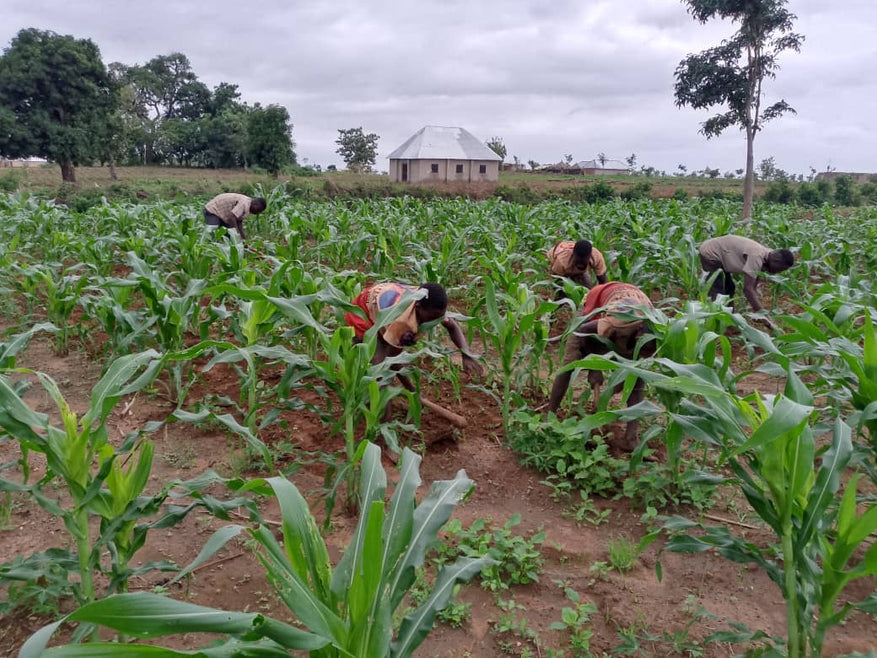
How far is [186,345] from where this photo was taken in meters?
5.27

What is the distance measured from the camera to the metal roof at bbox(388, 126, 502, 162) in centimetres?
3828

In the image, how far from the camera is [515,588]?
2686 mm

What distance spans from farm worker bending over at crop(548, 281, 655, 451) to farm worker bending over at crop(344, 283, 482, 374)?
0.75 meters

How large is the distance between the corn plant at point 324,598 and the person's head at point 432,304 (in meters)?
1.66

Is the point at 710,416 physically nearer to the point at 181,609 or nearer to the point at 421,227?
the point at 181,609

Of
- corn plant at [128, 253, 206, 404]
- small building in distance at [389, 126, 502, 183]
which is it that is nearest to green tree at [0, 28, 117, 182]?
small building in distance at [389, 126, 502, 183]

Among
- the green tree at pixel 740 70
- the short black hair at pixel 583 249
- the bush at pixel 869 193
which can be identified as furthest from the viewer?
the bush at pixel 869 193

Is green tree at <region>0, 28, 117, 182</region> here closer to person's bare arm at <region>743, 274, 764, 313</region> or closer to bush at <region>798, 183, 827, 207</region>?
person's bare arm at <region>743, 274, 764, 313</region>

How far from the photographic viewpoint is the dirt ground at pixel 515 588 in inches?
93.8

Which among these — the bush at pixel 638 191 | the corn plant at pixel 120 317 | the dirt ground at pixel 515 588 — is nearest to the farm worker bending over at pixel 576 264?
the dirt ground at pixel 515 588

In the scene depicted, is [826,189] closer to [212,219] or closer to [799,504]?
[212,219]

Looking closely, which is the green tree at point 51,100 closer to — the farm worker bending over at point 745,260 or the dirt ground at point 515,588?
the dirt ground at point 515,588

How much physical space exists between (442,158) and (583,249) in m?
34.1

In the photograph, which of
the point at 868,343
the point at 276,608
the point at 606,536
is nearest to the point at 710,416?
the point at 868,343
